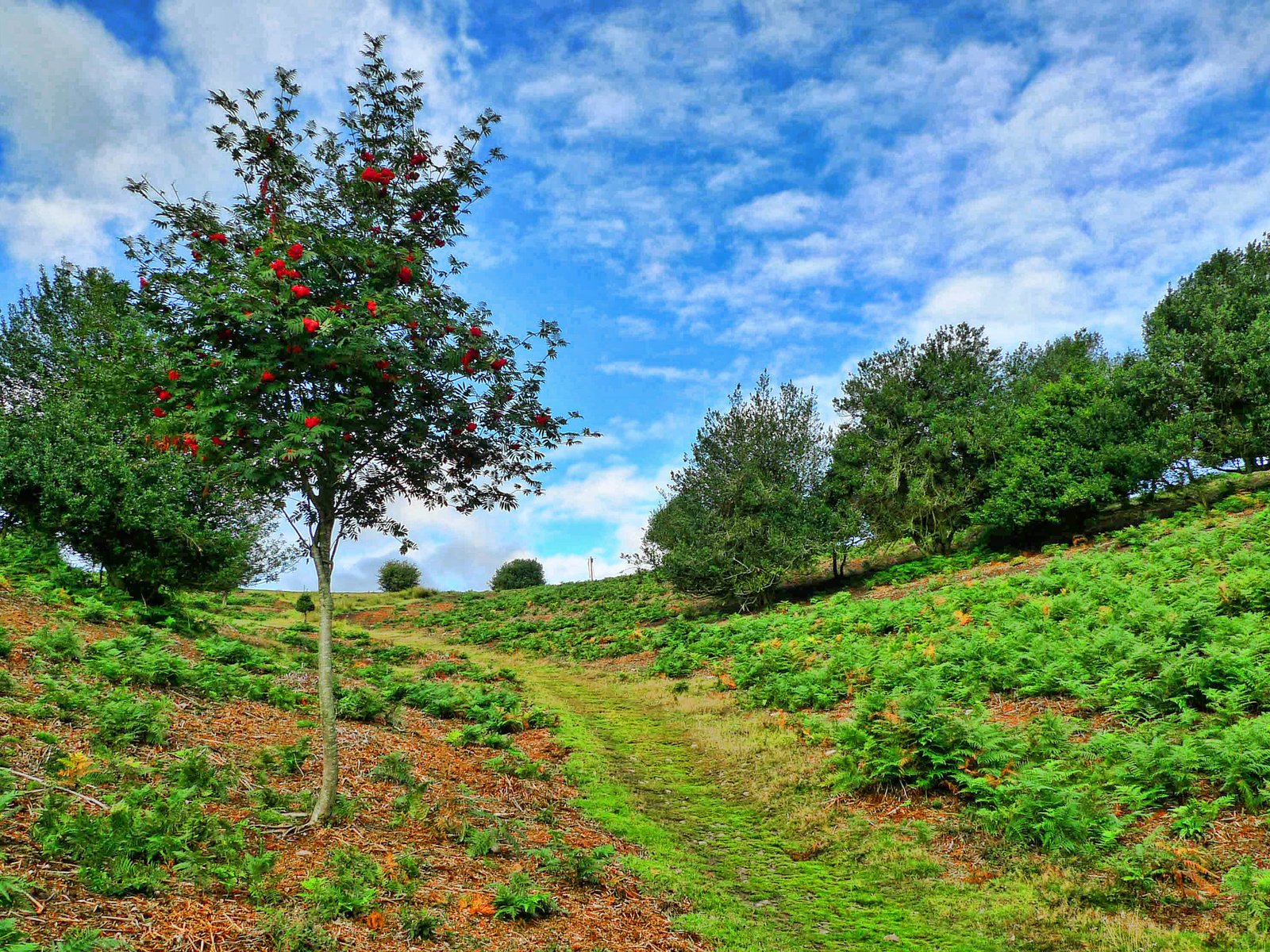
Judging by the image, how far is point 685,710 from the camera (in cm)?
1458

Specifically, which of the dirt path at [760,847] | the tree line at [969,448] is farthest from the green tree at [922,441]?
the dirt path at [760,847]

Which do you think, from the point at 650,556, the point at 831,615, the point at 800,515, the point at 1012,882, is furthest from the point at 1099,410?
the point at 1012,882

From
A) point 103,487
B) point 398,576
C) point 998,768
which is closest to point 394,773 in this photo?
point 998,768

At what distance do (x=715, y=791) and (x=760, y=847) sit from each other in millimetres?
2029

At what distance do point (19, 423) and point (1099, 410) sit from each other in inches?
1373

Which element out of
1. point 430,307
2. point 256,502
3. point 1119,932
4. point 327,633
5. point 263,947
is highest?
point 430,307

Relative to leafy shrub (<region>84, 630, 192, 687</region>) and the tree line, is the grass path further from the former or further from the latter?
the tree line

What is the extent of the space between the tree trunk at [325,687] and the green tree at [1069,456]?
82.8 feet

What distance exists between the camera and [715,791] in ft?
32.2

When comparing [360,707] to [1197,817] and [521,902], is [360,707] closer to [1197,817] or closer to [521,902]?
[521,902]

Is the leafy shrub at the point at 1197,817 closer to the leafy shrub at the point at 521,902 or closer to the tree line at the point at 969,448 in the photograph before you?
the leafy shrub at the point at 521,902

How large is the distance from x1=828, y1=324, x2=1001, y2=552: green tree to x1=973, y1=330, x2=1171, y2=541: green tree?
1.36m

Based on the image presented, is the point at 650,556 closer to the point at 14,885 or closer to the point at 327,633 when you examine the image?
the point at 327,633

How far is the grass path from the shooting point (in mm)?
5668
